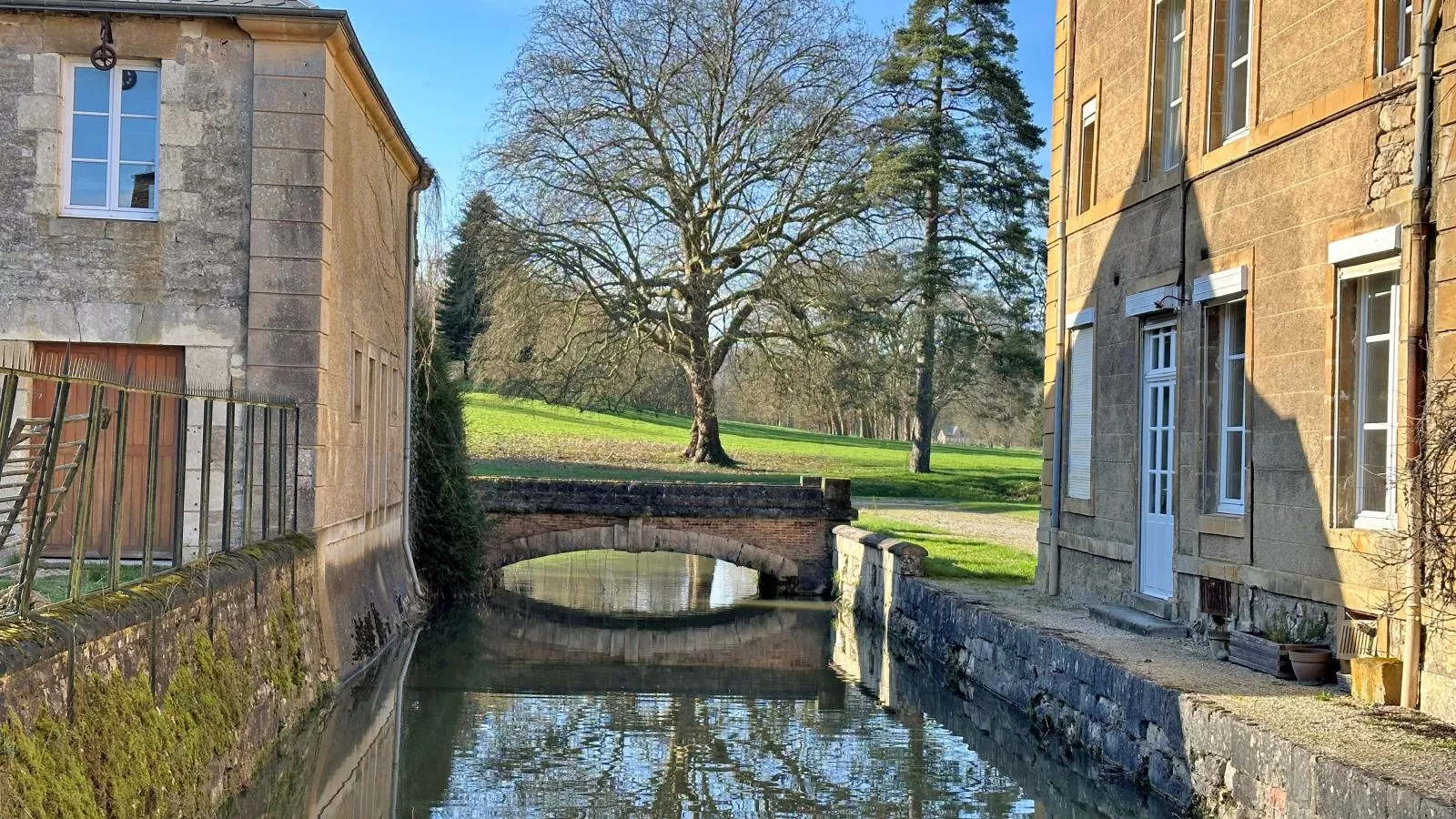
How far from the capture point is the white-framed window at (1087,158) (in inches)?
558

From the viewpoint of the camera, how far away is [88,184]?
11742mm

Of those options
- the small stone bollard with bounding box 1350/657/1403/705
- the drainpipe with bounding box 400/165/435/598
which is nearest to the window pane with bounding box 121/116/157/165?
the drainpipe with bounding box 400/165/435/598

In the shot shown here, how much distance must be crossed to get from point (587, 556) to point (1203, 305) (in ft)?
73.7

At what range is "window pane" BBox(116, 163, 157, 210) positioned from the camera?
1175 cm

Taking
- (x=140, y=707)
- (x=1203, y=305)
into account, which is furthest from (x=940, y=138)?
(x=140, y=707)

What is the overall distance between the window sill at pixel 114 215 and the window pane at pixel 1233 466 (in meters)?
8.75

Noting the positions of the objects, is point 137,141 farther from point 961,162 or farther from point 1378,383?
point 961,162

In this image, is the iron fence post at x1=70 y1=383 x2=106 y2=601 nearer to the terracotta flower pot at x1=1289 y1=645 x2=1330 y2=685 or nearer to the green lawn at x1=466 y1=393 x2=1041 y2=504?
the terracotta flower pot at x1=1289 y1=645 x2=1330 y2=685

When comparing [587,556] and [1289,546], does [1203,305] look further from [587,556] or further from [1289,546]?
[587,556]

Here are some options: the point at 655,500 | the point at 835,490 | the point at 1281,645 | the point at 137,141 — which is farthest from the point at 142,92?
the point at 835,490

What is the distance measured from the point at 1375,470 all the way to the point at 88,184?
10026mm

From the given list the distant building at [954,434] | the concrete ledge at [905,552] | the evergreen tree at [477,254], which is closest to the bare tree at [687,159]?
Answer: the evergreen tree at [477,254]

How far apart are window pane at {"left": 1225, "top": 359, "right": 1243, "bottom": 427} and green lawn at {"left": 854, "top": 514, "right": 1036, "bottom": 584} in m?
6.01

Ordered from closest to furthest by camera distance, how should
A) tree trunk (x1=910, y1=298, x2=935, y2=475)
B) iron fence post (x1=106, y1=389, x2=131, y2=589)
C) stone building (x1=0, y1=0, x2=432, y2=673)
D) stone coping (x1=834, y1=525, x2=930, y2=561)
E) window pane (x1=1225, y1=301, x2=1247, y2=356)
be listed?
iron fence post (x1=106, y1=389, x2=131, y2=589) < window pane (x1=1225, y1=301, x2=1247, y2=356) < stone building (x1=0, y1=0, x2=432, y2=673) < stone coping (x1=834, y1=525, x2=930, y2=561) < tree trunk (x1=910, y1=298, x2=935, y2=475)
